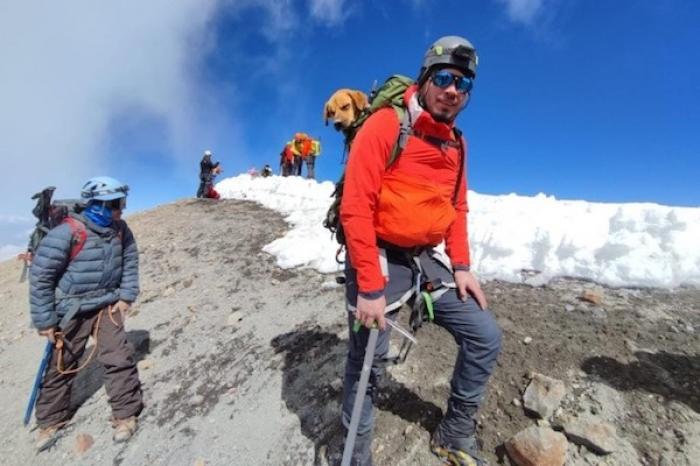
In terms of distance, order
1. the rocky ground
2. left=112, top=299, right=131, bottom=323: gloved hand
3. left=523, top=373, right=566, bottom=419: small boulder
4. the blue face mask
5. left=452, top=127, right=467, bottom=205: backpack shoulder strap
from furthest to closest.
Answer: left=112, top=299, right=131, bottom=323: gloved hand, the blue face mask, left=523, top=373, right=566, bottom=419: small boulder, the rocky ground, left=452, top=127, right=467, bottom=205: backpack shoulder strap

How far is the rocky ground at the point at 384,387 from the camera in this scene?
3.23m

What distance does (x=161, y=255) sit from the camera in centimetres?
1109

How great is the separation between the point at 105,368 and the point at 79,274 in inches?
47.0

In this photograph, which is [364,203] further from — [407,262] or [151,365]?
[151,365]

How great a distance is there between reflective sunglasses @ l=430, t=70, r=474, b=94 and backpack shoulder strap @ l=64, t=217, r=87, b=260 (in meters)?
4.24

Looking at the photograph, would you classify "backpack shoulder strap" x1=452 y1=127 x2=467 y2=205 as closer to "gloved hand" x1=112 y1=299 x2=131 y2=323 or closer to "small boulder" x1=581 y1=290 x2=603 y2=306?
"small boulder" x1=581 y1=290 x2=603 y2=306

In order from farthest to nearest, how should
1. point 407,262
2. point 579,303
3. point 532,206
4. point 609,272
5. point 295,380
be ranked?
point 532,206, point 609,272, point 579,303, point 295,380, point 407,262

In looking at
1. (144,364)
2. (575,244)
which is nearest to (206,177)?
(144,364)

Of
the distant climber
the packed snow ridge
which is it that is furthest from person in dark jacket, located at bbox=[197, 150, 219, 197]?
the packed snow ridge

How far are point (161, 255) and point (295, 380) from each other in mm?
8151

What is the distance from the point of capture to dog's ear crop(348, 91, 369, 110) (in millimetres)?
2977

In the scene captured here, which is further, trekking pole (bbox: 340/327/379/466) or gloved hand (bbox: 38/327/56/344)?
gloved hand (bbox: 38/327/56/344)

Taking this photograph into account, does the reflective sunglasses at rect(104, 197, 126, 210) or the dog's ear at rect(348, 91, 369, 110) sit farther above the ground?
the dog's ear at rect(348, 91, 369, 110)

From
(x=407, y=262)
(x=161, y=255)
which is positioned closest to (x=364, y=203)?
(x=407, y=262)
